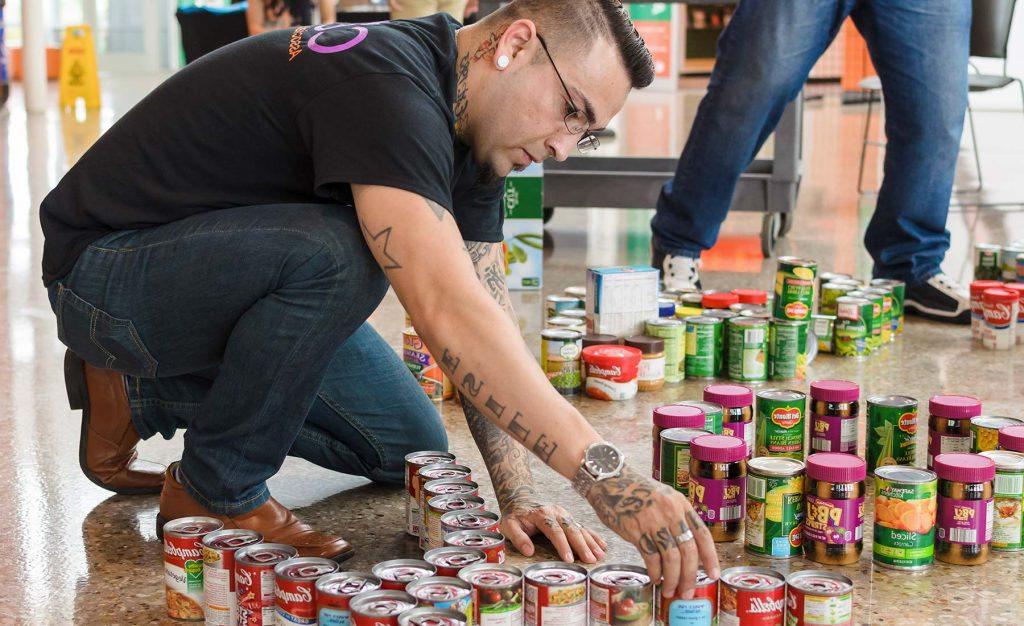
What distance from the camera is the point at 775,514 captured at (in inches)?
64.8

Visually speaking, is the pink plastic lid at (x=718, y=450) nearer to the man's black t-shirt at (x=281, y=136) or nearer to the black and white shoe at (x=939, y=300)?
the man's black t-shirt at (x=281, y=136)

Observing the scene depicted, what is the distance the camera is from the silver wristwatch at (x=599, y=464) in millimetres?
1314

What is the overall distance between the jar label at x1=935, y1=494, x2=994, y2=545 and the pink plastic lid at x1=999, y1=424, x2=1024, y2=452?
144mm

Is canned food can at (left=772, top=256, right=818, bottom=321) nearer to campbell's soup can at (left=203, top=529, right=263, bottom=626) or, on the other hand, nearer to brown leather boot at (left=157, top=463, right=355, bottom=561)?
brown leather boot at (left=157, top=463, right=355, bottom=561)

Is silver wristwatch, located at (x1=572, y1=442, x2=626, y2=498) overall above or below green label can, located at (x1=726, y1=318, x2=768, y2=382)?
above

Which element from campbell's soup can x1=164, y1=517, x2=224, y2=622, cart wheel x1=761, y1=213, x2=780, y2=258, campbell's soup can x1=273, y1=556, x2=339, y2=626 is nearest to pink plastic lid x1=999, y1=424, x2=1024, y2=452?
campbell's soup can x1=273, y1=556, x2=339, y2=626

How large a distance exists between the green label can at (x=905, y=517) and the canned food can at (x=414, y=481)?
1.94ft

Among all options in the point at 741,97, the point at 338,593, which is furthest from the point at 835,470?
the point at 741,97

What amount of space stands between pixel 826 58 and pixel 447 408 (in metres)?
9.91

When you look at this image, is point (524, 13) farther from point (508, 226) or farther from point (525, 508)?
point (508, 226)

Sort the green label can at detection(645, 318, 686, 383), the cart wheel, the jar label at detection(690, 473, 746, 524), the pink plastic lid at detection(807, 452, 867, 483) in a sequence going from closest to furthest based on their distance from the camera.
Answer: the pink plastic lid at detection(807, 452, 867, 483)
the jar label at detection(690, 473, 746, 524)
the green label can at detection(645, 318, 686, 383)
the cart wheel

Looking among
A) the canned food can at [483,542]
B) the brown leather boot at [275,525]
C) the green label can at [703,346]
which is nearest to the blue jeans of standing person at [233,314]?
the brown leather boot at [275,525]

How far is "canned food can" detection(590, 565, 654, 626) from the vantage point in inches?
53.4

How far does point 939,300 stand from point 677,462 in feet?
5.20
